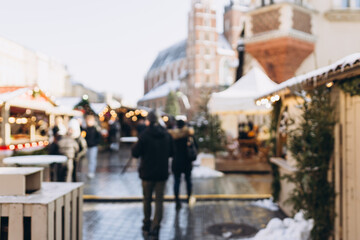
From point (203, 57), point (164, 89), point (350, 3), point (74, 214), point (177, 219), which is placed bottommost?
point (177, 219)

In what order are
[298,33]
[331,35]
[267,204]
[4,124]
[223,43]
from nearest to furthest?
[267,204], [4,124], [298,33], [331,35], [223,43]

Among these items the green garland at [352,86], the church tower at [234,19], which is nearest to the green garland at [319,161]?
the green garland at [352,86]

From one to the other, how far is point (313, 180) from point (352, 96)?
1244mm

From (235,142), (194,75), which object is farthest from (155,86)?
(235,142)

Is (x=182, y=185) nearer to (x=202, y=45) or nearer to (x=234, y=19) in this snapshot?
(x=202, y=45)

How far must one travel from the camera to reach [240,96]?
33.4 ft

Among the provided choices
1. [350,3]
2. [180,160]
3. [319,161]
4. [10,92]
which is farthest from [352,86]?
[350,3]

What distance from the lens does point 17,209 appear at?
2.66m

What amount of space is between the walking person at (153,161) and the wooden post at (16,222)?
2487mm

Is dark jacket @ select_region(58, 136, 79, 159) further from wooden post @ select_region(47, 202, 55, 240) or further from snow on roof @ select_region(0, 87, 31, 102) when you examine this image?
snow on roof @ select_region(0, 87, 31, 102)

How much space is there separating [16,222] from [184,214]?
13.8ft

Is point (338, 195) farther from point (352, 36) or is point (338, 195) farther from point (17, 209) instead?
point (352, 36)

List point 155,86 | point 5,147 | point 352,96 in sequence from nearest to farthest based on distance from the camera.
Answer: point 352,96, point 5,147, point 155,86

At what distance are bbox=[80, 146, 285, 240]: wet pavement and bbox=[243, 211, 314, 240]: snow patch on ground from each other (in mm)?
612
